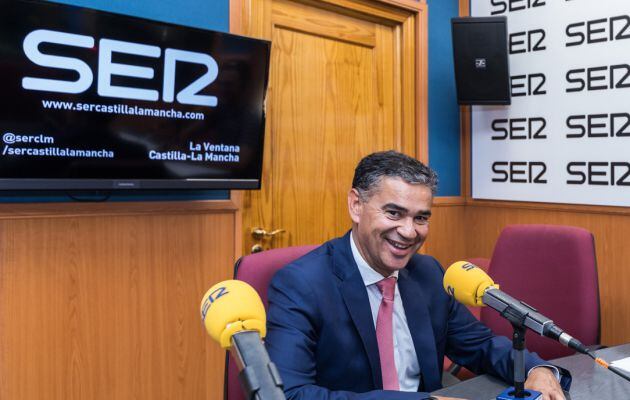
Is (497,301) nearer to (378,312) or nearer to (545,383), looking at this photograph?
(545,383)

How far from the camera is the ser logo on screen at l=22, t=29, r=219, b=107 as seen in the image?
6.52ft

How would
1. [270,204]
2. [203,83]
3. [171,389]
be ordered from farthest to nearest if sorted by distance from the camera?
[270,204], [171,389], [203,83]

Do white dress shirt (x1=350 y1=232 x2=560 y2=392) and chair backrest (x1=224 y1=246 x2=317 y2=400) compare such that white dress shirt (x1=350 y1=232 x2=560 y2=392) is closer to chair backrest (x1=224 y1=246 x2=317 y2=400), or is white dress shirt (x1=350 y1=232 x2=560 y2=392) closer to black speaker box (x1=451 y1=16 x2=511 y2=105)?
chair backrest (x1=224 y1=246 x2=317 y2=400)

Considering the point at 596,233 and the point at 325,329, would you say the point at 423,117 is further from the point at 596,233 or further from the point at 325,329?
the point at 325,329

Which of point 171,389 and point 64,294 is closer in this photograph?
point 64,294

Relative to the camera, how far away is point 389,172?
5.48 ft

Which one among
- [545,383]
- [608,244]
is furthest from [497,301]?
[608,244]

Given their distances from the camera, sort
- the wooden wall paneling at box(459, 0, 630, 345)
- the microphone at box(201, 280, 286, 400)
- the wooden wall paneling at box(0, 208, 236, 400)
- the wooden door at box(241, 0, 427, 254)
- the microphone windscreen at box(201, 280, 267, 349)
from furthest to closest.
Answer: the wooden wall paneling at box(459, 0, 630, 345)
the wooden door at box(241, 0, 427, 254)
the wooden wall paneling at box(0, 208, 236, 400)
the microphone windscreen at box(201, 280, 267, 349)
the microphone at box(201, 280, 286, 400)

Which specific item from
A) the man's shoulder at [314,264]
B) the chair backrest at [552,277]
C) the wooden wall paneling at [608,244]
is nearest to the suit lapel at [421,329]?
the man's shoulder at [314,264]

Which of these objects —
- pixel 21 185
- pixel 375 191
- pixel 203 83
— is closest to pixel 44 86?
pixel 21 185

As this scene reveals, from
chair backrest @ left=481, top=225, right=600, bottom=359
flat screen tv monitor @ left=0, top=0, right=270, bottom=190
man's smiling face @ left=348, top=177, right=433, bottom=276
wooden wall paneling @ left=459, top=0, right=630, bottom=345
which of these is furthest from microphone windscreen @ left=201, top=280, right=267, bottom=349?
wooden wall paneling @ left=459, top=0, right=630, bottom=345

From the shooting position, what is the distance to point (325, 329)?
5.13ft

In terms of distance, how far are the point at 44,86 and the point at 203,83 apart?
2.07 ft

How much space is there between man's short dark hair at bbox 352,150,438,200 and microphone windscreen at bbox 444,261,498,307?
1.15 feet
